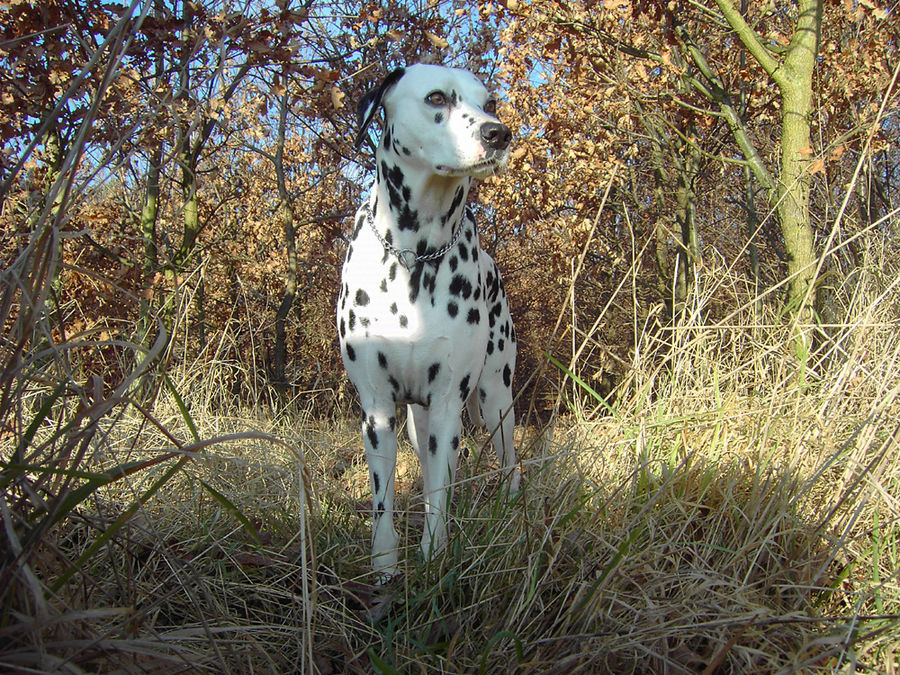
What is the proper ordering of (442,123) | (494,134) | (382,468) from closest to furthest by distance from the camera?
(494,134)
(442,123)
(382,468)

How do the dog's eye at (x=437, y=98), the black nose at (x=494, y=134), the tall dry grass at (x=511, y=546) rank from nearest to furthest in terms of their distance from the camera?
the tall dry grass at (x=511, y=546) < the black nose at (x=494, y=134) < the dog's eye at (x=437, y=98)

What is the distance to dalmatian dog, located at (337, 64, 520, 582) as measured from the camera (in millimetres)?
2678

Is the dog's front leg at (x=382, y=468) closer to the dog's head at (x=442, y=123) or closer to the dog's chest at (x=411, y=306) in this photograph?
the dog's chest at (x=411, y=306)

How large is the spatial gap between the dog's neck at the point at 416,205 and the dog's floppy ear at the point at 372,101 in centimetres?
18

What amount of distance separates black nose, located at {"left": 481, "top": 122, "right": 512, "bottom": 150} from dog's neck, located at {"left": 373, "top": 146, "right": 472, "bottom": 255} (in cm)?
26

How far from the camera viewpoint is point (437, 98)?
2.66m

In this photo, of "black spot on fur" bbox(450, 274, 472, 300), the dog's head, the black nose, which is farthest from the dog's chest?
the black nose

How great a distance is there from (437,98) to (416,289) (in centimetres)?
72

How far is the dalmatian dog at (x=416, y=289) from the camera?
2.68 metres

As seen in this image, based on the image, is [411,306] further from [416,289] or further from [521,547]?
[521,547]

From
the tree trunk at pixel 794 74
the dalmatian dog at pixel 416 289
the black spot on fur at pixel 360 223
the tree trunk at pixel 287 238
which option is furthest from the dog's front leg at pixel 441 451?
the tree trunk at pixel 287 238

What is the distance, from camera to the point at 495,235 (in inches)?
338

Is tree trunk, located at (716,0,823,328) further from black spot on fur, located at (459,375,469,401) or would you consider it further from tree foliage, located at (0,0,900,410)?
black spot on fur, located at (459,375,469,401)

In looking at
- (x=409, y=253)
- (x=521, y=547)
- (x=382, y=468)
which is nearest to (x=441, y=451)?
(x=382, y=468)
